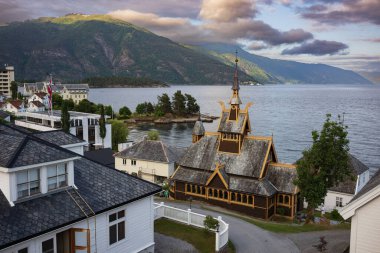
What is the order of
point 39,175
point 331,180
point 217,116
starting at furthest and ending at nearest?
point 217,116, point 331,180, point 39,175

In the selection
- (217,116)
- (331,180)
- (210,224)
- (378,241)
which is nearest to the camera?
(378,241)

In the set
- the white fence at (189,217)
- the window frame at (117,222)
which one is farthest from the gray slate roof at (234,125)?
the window frame at (117,222)

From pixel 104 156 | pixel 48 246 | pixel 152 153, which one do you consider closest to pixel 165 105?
pixel 104 156

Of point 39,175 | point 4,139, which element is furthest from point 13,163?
point 4,139

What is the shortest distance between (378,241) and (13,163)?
16.0 metres

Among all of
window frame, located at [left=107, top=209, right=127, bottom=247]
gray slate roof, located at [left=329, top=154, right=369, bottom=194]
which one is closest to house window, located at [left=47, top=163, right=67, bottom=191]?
window frame, located at [left=107, top=209, right=127, bottom=247]

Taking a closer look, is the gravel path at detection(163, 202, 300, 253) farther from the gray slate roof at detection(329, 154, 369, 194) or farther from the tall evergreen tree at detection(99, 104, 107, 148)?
the tall evergreen tree at detection(99, 104, 107, 148)

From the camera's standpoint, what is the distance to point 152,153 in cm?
5606

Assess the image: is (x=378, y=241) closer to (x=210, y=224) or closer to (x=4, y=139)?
(x=210, y=224)

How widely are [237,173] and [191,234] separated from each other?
13825 millimetres

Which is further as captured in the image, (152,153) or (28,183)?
(152,153)

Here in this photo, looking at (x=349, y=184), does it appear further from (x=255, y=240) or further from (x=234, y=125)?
(x=255, y=240)

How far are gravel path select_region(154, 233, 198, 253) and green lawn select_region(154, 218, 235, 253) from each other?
45cm

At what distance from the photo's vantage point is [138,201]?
2136 centimetres
